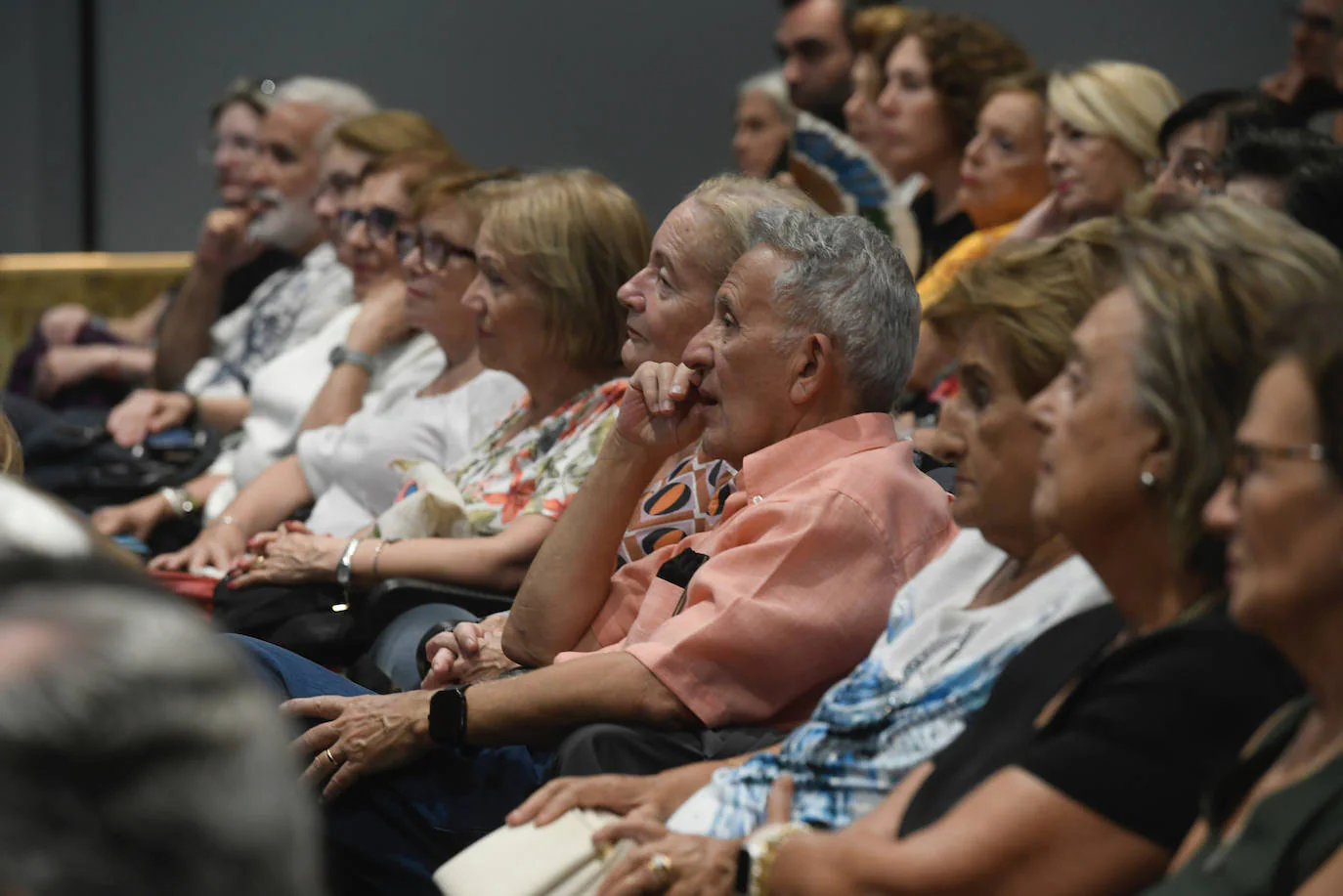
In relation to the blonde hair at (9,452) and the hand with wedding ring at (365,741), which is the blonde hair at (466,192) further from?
the hand with wedding ring at (365,741)

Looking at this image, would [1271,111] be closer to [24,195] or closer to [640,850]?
[640,850]

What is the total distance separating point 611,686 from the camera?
2.29 meters

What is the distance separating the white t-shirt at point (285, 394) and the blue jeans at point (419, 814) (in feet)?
7.13

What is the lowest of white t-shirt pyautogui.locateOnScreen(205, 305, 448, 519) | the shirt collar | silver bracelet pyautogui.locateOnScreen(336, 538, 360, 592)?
white t-shirt pyautogui.locateOnScreen(205, 305, 448, 519)

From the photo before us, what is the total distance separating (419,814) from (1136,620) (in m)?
1.14

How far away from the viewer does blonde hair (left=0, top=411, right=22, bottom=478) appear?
269cm

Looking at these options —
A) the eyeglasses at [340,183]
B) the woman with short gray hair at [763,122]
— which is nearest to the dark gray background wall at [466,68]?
the woman with short gray hair at [763,122]

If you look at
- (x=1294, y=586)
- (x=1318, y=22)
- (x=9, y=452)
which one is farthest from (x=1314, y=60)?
(x=1294, y=586)

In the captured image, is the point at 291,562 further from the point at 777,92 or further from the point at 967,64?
the point at 777,92

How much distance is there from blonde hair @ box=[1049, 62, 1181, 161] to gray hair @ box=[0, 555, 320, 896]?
11.8 feet

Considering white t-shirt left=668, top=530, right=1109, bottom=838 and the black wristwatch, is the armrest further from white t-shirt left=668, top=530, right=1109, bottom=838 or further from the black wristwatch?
white t-shirt left=668, top=530, right=1109, bottom=838

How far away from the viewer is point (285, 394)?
484 centimetres

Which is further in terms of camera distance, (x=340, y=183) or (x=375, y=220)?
(x=340, y=183)

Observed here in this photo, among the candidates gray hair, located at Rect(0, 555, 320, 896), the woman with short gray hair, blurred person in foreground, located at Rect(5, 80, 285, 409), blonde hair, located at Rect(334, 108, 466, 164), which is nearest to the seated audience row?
gray hair, located at Rect(0, 555, 320, 896)
